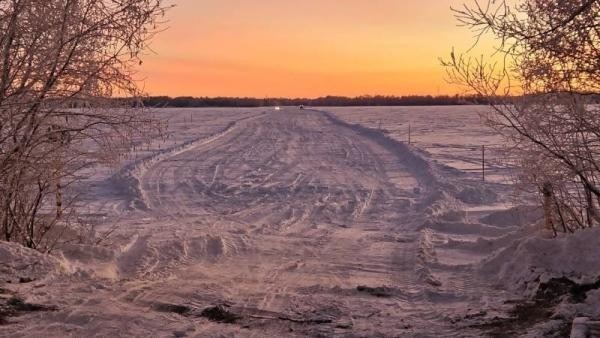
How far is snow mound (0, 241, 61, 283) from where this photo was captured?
7809 millimetres

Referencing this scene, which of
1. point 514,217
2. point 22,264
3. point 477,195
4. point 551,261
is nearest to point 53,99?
point 22,264

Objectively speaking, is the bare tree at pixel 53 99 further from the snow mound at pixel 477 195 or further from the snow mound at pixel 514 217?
the snow mound at pixel 477 195

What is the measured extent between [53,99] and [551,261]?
6.32 m

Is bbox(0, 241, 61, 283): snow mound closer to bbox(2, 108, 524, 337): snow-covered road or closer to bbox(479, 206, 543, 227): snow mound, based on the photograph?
bbox(2, 108, 524, 337): snow-covered road

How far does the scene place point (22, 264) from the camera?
806 centimetres

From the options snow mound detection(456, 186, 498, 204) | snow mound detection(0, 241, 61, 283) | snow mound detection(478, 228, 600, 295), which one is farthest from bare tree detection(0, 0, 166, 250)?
snow mound detection(456, 186, 498, 204)

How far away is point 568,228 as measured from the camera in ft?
32.1

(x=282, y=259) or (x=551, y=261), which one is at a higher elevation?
(x=551, y=261)

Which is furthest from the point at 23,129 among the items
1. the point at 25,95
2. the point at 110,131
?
the point at 110,131

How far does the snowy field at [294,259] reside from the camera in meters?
6.79

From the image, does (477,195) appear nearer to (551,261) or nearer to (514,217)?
(514,217)

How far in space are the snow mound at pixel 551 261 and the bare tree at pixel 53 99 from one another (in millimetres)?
5026

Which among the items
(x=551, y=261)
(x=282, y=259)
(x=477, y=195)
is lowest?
(x=282, y=259)

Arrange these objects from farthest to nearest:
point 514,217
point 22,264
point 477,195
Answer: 1. point 477,195
2. point 514,217
3. point 22,264
